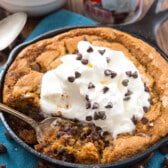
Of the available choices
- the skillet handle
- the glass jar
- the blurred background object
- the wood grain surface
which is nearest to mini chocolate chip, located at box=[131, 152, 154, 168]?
the skillet handle

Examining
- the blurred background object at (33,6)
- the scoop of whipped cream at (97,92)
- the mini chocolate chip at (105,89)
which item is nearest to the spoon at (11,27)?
the blurred background object at (33,6)

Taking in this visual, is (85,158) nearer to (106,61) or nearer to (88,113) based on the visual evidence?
(88,113)

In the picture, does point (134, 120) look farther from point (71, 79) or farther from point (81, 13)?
point (81, 13)

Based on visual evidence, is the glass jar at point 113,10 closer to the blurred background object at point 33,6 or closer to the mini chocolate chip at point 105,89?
the blurred background object at point 33,6

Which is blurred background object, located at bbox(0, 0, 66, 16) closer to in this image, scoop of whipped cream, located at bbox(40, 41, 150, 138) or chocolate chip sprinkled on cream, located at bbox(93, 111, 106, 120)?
scoop of whipped cream, located at bbox(40, 41, 150, 138)

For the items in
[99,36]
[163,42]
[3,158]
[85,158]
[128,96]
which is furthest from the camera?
[163,42]

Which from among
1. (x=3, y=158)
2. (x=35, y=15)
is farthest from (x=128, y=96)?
(x=35, y=15)
